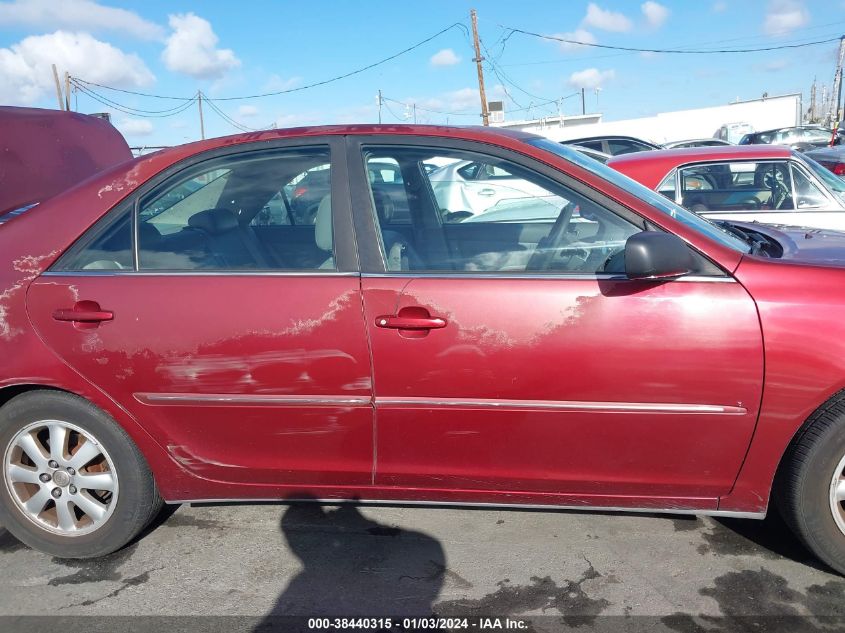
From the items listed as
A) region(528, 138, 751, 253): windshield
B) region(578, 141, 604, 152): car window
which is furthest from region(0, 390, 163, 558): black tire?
region(578, 141, 604, 152): car window

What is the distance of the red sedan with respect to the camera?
92.6 inches

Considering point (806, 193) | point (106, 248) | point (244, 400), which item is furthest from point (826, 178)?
point (106, 248)

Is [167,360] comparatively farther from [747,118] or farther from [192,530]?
[747,118]

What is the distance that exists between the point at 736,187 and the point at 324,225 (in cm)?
459

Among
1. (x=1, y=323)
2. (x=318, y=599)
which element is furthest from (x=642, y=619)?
(x=1, y=323)

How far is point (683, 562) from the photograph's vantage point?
267 cm

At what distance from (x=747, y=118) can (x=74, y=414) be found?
47.3 m

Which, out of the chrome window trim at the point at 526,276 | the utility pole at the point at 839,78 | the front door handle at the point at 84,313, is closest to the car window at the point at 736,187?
the chrome window trim at the point at 526,276

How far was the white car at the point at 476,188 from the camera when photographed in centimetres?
274

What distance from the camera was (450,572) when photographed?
2656 mm

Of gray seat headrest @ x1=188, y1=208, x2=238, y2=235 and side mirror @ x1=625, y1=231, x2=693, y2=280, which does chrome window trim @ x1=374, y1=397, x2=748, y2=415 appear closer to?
side mirror @ x1=625, y1=231, x2=693, y2=280

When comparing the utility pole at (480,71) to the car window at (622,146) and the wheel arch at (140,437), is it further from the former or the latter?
the wheel arch at (140,437)

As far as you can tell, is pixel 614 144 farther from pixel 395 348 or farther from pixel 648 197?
pixel 395 348

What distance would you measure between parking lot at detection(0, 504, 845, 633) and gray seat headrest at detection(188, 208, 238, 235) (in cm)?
131
